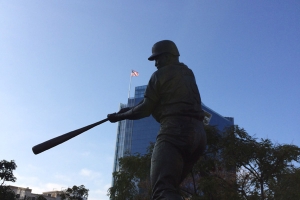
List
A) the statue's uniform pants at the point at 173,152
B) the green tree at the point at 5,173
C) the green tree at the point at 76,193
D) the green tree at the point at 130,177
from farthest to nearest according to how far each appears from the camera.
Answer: the green tree at the point at 76,193 < the green tree at the point at 5,173 < the green tree at the point at 130,177 < the statue's uniform pants at the point at 173,152

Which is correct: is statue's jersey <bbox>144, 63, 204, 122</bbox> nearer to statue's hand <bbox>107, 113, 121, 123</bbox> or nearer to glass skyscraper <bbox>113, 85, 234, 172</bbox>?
statue's hand <bbox>107, 113, 121, 123</bbox>

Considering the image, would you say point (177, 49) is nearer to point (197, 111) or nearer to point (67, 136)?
point (197, 111)

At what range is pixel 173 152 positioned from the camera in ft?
12.9

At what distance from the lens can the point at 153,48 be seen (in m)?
4.68

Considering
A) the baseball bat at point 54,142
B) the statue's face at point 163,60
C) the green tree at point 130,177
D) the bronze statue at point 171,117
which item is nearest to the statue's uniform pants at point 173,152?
the bronze statue at point 171,117

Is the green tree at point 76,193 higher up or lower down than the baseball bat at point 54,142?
higher up

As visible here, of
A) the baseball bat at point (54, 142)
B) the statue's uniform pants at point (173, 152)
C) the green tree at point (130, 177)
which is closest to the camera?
the statue's uniform pants at point (173, 152)

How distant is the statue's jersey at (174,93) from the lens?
4.13m

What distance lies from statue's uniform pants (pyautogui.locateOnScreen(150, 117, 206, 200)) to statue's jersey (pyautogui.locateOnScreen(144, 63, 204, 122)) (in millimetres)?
96

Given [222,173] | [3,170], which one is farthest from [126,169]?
[3,170]

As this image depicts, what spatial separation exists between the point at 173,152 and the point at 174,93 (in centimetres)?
71

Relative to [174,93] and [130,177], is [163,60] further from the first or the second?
[130,177]

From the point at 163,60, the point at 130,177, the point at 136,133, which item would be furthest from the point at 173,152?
the point at 136,133

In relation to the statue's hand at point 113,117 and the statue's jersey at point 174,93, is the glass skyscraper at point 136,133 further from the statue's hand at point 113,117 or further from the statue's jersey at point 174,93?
the statue's jersey at point 174,93
